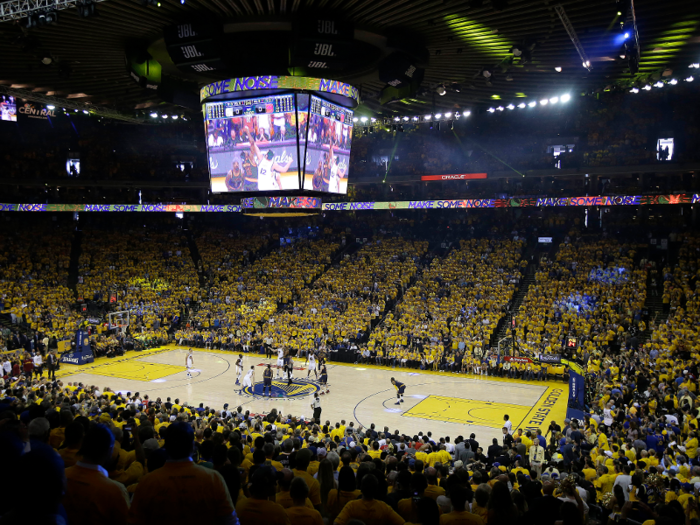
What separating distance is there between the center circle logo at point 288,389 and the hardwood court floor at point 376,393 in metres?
0.12

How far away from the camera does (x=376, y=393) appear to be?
69.8ft

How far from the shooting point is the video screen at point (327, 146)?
16.2 m

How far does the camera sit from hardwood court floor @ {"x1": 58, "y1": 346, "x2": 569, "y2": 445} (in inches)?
700

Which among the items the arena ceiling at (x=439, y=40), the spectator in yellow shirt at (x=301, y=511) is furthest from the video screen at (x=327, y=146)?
the spectator in yellow shirt at (x=301, y=511)

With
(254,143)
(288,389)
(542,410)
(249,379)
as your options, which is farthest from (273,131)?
(542,410)

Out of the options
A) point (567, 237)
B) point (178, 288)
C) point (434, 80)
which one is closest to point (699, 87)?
point (567, 237)

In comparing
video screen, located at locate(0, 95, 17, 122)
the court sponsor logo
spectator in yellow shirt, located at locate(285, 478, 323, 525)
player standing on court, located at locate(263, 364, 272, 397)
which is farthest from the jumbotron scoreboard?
video screen, located at locate(0, 95, 17, 122)

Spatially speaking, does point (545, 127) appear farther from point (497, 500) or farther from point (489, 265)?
point (497, 500)

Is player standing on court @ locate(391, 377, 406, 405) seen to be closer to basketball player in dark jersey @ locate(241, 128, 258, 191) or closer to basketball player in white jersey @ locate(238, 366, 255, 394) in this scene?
basketball player in white jersey @ locate(238, 366, 255, 394)

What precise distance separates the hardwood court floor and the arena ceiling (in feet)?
35.1

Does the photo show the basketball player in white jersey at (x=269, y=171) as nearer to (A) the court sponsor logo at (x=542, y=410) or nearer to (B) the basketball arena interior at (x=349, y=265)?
(B) the basketball arena interior at (x=349, y=265)

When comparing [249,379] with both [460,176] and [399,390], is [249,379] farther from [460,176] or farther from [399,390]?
[460,176]

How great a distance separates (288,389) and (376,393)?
147 inches

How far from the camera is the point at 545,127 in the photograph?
38.9 metres
